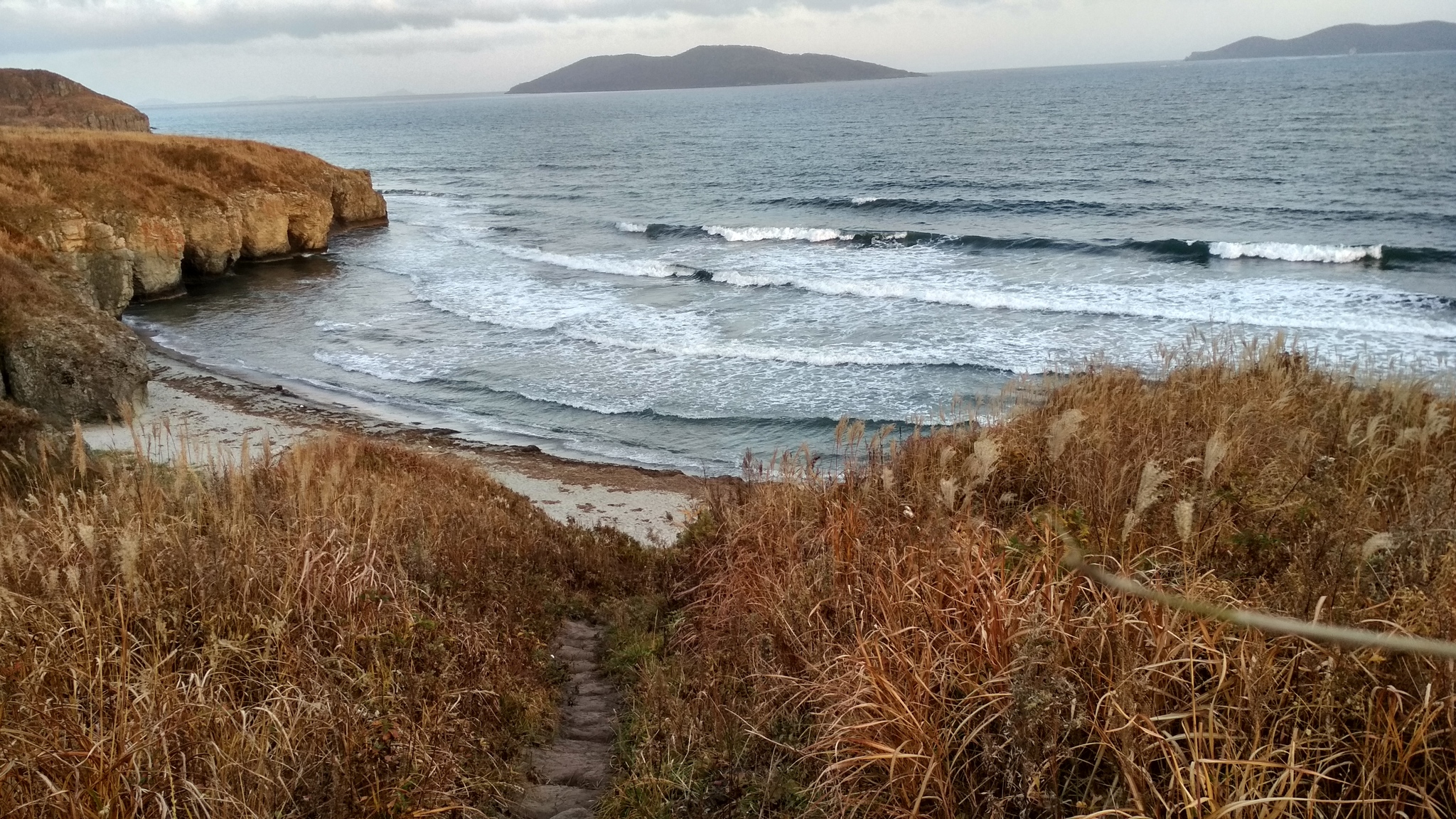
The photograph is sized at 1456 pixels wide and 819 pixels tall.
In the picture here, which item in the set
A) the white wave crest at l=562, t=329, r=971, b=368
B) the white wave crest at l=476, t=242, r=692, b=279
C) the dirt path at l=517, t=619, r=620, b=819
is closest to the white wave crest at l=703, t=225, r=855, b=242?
the white wave crest at l=476, t=242, r=692, b=279

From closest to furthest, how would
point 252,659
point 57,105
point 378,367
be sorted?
point 252,659
point 378,367
point 57,105

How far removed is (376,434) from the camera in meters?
16.8

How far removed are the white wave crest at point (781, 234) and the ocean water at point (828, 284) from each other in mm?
A: 167

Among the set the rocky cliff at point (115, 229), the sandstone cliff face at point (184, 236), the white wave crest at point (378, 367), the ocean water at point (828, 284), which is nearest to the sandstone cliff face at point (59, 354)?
the rocky cliff at point (115, 229)

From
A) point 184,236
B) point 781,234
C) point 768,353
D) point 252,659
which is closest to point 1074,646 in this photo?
point 252,659

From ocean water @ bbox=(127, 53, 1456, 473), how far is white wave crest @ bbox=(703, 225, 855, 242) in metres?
0.17

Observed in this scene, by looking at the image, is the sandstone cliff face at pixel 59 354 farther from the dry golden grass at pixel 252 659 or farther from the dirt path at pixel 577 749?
the dirt path at pixel 577 749

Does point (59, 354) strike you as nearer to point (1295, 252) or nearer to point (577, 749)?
point (577, 749)

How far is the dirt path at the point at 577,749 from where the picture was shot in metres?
4.47

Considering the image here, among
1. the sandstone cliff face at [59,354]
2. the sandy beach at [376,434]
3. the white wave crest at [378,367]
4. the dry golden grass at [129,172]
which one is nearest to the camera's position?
the sandy beach at [376,434]

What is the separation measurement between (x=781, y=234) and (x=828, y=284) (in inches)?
417

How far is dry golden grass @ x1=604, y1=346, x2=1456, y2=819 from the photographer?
296cm

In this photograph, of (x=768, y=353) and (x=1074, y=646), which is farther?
(x=768, y=353)

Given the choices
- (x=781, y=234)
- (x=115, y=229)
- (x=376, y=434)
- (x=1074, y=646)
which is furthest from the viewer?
(x=781, y=234)
